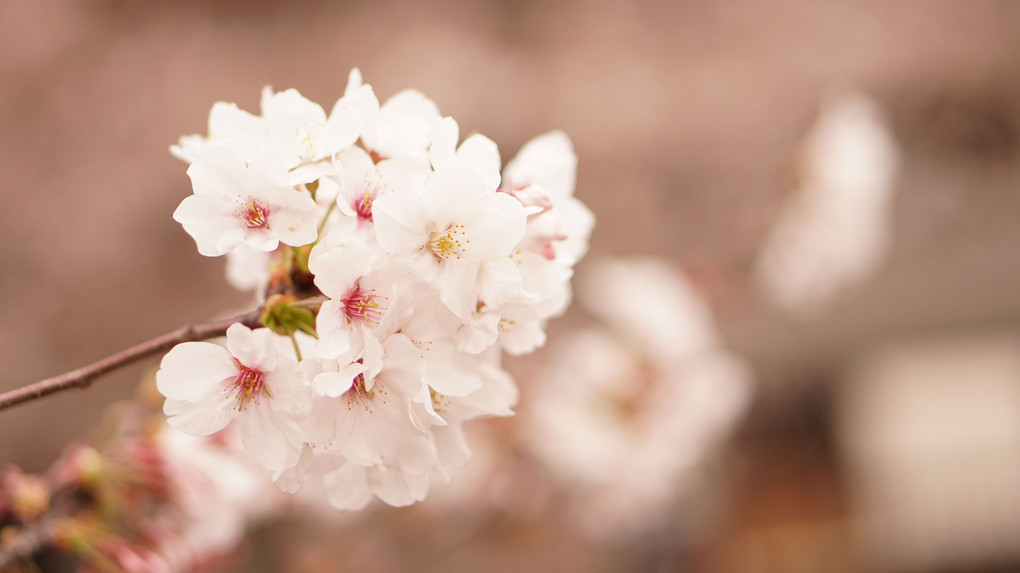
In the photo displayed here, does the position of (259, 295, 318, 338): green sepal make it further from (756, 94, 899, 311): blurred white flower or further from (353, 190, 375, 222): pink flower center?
(756, 94, 899, 311): blurred white flower

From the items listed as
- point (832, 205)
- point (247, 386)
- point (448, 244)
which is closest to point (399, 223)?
point (448, 244)

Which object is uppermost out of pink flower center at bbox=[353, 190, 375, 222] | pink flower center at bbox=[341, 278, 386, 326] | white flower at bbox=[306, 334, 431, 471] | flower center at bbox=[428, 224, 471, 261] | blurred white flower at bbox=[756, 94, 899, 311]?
blurred white flower at bbox=[756, 94, 899, 311]

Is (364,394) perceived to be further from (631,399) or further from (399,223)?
(631,399)

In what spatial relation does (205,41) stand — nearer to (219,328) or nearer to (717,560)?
(219,328)

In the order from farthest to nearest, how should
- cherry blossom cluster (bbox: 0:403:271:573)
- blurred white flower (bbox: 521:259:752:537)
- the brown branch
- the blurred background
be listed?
the blurred background, blurred white flower (bbox: 521:259:752:537), cherry blossom cluster (bbox: 0:403:271:573), the brown branch

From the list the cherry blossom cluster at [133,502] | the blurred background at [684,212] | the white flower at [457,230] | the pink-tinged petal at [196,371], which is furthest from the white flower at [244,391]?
the blurred background at [684,212]

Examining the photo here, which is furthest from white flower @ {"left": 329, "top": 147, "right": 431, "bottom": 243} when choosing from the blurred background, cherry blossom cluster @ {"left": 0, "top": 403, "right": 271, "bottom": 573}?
the blurred background

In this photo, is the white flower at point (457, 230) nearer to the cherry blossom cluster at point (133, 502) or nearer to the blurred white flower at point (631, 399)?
the cherry blossom cluster at point (133, 502)
